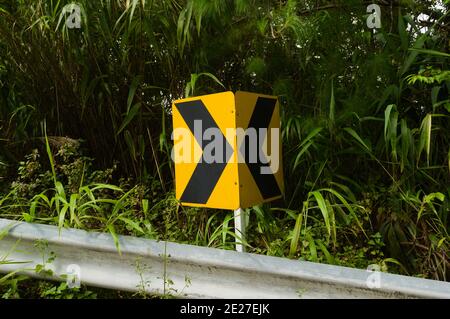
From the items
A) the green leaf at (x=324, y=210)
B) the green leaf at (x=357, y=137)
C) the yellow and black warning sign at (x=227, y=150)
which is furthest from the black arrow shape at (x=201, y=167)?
the green leaf at (x=357, y=137)

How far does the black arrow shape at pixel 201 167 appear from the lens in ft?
6.14

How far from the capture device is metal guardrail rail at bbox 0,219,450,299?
1540 millimetres

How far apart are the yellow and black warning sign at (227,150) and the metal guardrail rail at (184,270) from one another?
0.92 feet

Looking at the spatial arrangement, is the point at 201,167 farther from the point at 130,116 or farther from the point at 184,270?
the point at 130,116

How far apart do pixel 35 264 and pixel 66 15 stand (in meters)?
1.40

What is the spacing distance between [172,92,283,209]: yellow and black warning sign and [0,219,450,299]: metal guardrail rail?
0.92ft

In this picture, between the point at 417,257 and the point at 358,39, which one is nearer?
the point at 417,257

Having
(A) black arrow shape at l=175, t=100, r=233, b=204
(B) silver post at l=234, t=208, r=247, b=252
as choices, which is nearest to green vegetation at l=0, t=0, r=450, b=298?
(B) silver post at l=234, t=208, r=247, b=252

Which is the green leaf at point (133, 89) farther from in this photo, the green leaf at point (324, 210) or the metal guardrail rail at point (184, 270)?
the green leaf at point (324, 210)

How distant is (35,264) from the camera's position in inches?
73.5

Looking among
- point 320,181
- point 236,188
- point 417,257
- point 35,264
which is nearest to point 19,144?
point 35,264

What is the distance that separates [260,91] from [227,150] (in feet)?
3.05
